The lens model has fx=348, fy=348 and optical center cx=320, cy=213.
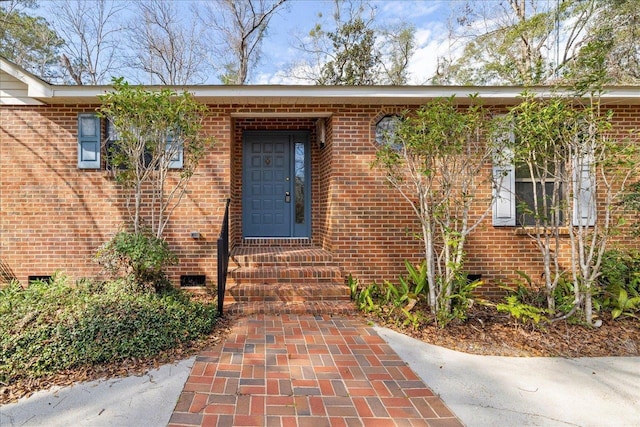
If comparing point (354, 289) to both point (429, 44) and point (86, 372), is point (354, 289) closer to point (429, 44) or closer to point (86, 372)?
point (86, 372)

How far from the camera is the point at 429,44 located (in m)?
15.2

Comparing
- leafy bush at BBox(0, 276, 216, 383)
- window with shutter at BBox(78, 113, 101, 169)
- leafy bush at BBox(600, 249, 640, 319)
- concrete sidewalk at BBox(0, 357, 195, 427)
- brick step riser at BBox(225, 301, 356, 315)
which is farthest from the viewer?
window with shutter at BBox(78, 113, 101, 169)

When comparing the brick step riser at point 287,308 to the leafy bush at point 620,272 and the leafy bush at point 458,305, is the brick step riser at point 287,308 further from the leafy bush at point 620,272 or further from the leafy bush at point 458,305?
the leafy bush at point 620,272

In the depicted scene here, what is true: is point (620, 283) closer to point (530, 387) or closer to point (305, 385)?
point (530, 387)

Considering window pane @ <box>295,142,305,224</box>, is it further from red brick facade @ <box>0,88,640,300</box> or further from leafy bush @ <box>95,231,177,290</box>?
leafy bush @ <box>95,231,177,290</box>

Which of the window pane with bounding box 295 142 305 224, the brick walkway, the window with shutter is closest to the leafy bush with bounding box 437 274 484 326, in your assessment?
the brick walkway

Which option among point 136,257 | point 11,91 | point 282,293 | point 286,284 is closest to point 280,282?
point 286,284

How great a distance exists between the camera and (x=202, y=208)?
5.20m

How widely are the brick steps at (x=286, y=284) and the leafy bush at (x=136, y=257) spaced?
38.9 inches

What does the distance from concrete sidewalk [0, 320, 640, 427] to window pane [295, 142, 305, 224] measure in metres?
3.66

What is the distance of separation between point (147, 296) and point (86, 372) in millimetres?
977

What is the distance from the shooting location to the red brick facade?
5.06m

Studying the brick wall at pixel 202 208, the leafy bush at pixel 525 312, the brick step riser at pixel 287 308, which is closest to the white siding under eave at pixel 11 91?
the brick wall at pixel 202 208

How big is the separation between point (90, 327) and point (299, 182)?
13.4 ft
